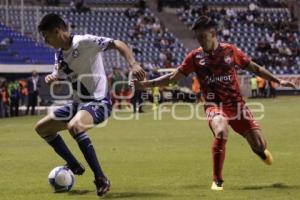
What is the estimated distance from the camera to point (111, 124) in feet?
81.7

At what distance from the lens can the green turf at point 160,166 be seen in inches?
354

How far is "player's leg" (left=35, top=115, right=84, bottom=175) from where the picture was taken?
30.8 ft

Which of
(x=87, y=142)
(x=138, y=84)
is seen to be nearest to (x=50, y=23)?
(x=138, y=84)

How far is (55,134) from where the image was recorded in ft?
31.4

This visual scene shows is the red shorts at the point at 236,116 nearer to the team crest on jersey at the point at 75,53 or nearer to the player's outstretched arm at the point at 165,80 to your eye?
the player's outstretched arm at the point at 165,80

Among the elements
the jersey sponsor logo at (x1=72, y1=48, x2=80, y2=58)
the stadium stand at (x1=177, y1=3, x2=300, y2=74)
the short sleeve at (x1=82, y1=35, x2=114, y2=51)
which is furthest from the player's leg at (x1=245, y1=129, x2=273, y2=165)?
the stadium stand at (x1=177, y1=3, x2=300, y2=74)

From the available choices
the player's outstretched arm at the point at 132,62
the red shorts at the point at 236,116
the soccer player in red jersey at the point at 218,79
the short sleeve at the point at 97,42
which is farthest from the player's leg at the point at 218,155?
the short sleeve at the point at 97,42

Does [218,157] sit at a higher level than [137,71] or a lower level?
lower

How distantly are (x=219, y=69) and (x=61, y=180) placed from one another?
8.26 ft

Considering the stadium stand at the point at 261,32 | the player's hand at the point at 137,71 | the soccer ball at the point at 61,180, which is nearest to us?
the player's hand at the point at 137,71

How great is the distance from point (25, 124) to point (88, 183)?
630 inches

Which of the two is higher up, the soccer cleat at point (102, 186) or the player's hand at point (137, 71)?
the player's hand at point (137, 71)

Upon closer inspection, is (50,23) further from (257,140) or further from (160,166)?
(160,166)

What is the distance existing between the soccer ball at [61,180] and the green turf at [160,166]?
0.11 meters
